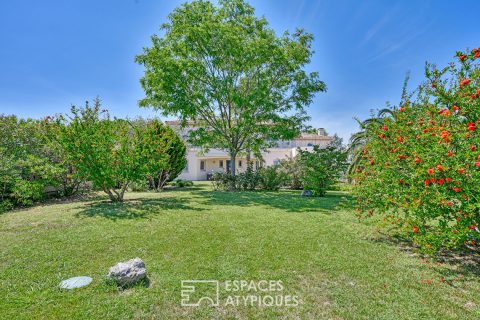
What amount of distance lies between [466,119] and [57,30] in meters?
13.0

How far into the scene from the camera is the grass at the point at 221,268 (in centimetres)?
297

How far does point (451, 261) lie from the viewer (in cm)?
450

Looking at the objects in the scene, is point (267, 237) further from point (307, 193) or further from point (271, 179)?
point (271, 179)

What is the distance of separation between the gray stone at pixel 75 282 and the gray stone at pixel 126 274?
1.20 ft

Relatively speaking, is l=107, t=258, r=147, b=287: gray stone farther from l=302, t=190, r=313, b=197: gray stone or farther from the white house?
the white house

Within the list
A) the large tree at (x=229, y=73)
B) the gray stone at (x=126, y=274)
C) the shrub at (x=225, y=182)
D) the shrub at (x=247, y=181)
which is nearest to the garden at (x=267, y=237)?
the gray stone at (x=126, y=274)

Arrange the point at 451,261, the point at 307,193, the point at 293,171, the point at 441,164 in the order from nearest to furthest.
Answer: the point at 441,164, the point at 451,261, the point at 307,193, the point at 293,171

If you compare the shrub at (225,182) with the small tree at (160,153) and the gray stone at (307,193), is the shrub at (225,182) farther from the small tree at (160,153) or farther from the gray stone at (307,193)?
the gray stone at (307,193)

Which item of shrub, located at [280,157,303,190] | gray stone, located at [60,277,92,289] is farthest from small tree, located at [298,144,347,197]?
gray stone, located at [60,277,92,289]

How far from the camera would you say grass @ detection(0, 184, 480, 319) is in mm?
2967

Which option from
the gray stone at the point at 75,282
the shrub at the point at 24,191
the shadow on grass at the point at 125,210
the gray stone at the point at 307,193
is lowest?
the gray stone at the point at 75,282

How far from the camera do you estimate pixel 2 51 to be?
9.47 m

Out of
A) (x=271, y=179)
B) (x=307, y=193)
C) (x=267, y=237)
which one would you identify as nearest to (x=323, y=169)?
(x=307, y=193)

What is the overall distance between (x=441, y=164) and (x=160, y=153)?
9.70 meters
